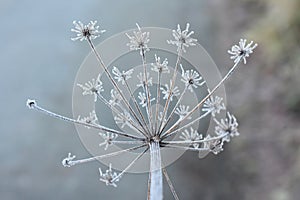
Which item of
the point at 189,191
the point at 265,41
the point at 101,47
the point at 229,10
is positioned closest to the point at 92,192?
the point at 189,191

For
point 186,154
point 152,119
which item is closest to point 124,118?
point 152,119

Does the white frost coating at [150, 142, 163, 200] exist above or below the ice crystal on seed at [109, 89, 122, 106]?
below

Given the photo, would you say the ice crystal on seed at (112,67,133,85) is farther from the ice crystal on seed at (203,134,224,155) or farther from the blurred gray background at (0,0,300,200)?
the blurred gray background at (0,0,300,200)

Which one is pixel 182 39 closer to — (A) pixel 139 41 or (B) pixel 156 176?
(A) pixel 139 41

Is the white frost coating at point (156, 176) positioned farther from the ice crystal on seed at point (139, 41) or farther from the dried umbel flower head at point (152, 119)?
the ice crystal on seed at point (139, 41)

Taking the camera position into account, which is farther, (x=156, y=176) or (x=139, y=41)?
Answer: (x=139, y=41)

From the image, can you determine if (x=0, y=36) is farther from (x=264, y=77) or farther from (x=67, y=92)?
(x=264, y=77)

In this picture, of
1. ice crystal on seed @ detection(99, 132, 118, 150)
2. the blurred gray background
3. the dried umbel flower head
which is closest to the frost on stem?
the dried umbel flower head
